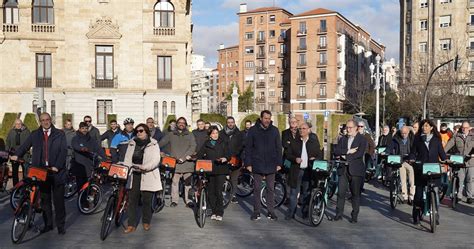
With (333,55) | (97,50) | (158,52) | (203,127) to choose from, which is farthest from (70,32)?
(333,55)

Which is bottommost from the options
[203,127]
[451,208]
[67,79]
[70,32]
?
[451,208]

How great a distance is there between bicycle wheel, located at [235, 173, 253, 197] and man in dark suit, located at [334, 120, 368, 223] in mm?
3955

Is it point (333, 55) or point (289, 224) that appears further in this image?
point (333, 55)

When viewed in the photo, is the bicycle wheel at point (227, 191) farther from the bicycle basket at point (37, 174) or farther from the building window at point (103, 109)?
the building window at point (103, 109)

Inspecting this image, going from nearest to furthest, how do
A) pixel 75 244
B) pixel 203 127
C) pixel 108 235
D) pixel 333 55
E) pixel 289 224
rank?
pixel 75 244 → pixel 108 235 → pixel 289 224 → pixel 203 127 → pixel 333 55

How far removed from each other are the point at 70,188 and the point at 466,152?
963 centimetres

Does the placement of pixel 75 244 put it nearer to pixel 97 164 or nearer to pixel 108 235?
pixel 108 235

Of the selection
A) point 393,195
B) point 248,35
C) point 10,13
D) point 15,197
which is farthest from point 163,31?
point 248,35

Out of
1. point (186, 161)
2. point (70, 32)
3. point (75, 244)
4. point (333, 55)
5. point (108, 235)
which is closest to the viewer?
point (75, 244)

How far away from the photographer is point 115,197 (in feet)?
29.1

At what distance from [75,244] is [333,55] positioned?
246ft

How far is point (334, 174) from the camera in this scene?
39.4 feet

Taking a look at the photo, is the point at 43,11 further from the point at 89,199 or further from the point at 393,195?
the point at 393,195

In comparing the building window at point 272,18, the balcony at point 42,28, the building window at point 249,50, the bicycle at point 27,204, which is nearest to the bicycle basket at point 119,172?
the bicycle at point 27,204
